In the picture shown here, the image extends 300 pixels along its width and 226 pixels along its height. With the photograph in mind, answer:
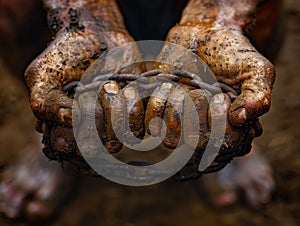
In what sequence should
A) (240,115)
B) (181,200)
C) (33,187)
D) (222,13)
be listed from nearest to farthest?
(240,115)
(222,13)
(181,200)
(33,187)

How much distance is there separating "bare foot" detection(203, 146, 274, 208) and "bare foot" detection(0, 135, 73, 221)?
503mm

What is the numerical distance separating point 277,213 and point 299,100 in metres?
0.62

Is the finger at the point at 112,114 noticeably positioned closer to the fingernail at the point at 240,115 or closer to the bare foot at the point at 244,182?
the fingernail at the point at 240,115

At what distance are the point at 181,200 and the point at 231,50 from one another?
80 cm

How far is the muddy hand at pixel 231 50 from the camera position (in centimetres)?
102

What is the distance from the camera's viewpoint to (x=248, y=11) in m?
Answer: 1.36

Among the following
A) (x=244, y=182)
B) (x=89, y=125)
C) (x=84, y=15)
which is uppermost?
(x=84, y=15)

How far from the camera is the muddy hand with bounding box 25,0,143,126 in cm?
106

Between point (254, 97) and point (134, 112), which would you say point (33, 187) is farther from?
point (254, 97)

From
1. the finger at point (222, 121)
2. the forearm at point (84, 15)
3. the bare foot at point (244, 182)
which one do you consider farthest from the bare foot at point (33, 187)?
the finger at point (222, 121)

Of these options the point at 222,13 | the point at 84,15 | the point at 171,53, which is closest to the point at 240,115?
the point at 171,53

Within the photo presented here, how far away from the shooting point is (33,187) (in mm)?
1912

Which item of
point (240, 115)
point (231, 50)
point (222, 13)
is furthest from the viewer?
point (222, 13)

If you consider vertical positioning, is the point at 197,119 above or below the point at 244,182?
above
